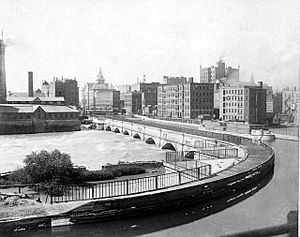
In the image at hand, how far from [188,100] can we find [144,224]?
2153 cm

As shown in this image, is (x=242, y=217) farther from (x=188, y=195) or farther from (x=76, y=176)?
(x=76, y=176)

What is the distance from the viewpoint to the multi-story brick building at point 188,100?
85.1 ft

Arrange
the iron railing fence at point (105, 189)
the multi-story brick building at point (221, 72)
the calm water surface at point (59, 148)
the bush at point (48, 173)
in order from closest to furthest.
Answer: the iron railing fence at point (105, 189) < the bush at point (48, 173) < the calm water surface at point (59, 148) < the multi-story brick building at point (221, 72)

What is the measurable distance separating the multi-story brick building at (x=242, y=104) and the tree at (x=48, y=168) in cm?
1701

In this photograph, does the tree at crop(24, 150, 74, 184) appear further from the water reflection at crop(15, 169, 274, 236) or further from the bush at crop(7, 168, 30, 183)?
the water reflection at crop(15, 169, 274, 236)

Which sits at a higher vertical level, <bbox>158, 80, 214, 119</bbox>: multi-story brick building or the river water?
<bbox>158, 80, 214, 119</bbox>: multi-story brick building

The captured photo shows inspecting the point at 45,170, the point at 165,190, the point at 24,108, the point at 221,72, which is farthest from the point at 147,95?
the point at 165,190

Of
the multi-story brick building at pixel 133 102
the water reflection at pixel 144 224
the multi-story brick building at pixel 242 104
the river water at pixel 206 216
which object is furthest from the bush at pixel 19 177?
the multi-story brick building at pixel 133 102

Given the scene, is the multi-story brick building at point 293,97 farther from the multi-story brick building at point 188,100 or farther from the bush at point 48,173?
the multi-story brick building at point 188,100

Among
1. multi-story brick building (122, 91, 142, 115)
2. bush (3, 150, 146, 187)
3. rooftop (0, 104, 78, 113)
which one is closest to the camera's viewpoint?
bush (3, 150, 146, 187)

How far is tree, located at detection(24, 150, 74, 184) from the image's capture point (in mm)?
6164

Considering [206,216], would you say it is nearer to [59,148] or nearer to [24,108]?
[59,148]

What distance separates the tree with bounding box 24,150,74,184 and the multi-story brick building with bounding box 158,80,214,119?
18.3m

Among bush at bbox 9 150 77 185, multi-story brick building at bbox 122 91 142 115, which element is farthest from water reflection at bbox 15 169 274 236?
multi-story brick building at bbox 122 91 142 115
